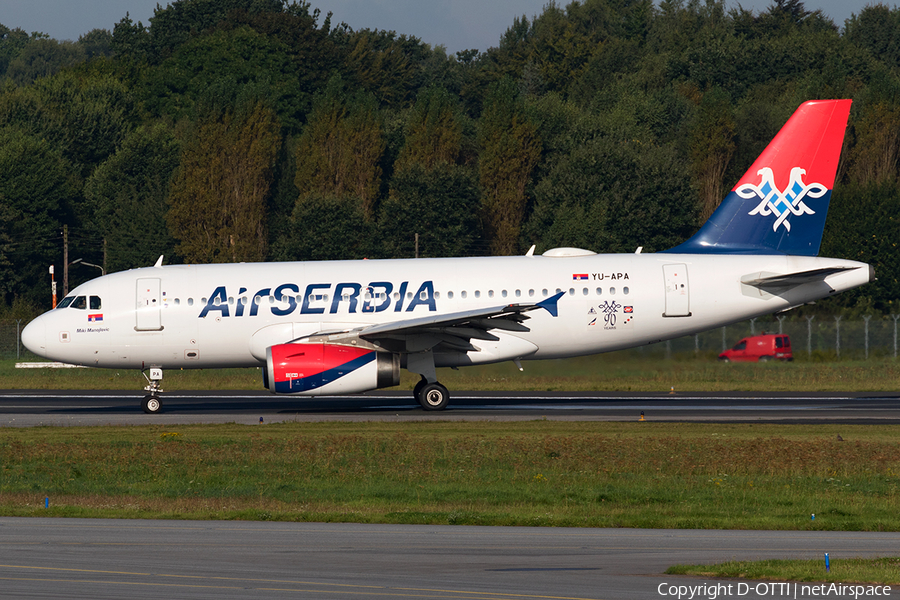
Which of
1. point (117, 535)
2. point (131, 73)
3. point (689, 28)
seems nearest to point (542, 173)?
point (689, 28)

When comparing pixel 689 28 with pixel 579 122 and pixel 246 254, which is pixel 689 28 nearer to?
pixel 579 122

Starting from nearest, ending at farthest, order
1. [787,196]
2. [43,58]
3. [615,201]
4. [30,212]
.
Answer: [787,196] → [615,201] → [30,212] → [43,58]

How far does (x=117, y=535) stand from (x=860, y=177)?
72.6 metres

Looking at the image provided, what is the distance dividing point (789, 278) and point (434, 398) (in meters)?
9.88

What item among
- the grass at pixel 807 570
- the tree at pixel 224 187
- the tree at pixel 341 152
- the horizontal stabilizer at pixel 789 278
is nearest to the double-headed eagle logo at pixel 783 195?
the horizontal stabilizer at pixel 789 278

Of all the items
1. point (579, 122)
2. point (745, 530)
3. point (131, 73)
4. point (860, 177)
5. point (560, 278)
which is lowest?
point (745, 530)

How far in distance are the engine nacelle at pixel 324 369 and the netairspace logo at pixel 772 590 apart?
17.5 meters

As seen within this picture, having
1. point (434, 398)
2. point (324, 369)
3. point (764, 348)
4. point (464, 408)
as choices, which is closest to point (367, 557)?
point (324, 369)

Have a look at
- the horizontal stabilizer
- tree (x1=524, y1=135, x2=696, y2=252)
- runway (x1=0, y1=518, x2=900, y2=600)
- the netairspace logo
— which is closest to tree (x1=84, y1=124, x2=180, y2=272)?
tree (x1=524, y1=135, x2=696, y2=252)

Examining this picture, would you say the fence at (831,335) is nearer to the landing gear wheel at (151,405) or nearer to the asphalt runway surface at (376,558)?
the landing gear wheel at (151,405)

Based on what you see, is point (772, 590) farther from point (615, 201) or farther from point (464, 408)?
point (615, 201)

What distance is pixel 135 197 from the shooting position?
3263 inches

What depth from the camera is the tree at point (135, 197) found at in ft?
264

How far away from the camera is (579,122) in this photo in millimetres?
84062
